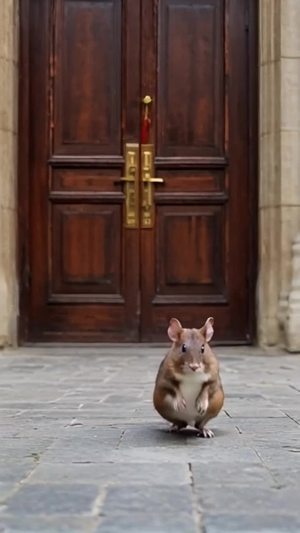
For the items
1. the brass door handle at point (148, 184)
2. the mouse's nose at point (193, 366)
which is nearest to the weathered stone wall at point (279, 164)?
the brass door handle at point (148, 184)

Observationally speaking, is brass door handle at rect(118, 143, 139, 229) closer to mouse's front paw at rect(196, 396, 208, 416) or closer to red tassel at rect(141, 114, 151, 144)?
red tassel at rect(141, 114, 151, 144)

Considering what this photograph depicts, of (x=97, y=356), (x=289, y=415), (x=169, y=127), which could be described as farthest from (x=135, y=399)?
(x=169, y=127)

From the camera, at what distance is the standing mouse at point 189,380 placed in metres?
3.08

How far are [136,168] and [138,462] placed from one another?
4.82 meters

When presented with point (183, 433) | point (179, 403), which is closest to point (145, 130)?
point (183, 433)

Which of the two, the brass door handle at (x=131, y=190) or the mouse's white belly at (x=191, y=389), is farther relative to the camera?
the brass door handle at (x=131, y=190)

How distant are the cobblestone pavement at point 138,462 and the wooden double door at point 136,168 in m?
2.11

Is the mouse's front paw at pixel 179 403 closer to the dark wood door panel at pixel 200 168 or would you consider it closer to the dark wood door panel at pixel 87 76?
the dark wood door panel at pixel 200 168

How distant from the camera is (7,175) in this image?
7.24 metres

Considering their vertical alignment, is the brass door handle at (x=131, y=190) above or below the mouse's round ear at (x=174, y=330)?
above

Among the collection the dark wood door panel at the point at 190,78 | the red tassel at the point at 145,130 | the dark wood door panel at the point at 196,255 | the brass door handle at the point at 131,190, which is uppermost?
the dark wood door panel at the point at 190,78

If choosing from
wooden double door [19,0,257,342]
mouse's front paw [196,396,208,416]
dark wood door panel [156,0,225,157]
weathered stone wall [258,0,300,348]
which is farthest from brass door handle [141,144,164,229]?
mouse's front paw [196,396,208,416]

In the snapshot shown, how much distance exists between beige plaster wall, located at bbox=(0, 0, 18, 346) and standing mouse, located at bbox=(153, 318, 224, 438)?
4.08 m

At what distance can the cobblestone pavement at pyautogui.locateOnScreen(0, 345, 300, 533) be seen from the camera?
6.94ft
